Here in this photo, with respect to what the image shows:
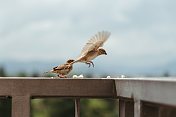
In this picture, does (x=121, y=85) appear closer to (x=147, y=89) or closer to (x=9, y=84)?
(x=147, y=89)

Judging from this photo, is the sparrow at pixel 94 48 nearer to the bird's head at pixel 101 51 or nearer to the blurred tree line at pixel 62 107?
the bird's head at pixel 101 51

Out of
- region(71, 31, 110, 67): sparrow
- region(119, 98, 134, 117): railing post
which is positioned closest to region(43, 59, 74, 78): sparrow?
region(71, 31, 110, 67): sparrow

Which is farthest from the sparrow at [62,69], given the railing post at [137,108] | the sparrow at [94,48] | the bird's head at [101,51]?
the railing post at [137,108]

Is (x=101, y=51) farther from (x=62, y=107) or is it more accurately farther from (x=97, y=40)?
(x=62, y=107)

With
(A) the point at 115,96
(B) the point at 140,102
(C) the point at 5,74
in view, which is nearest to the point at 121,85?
(A) the point at 115,96

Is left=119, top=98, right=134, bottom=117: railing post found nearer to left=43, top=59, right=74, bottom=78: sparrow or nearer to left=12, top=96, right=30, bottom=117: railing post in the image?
left=43, top=59, right=74, bottom=78: sparrow

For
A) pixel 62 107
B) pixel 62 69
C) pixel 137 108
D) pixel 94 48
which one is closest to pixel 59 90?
pixel 62 69
